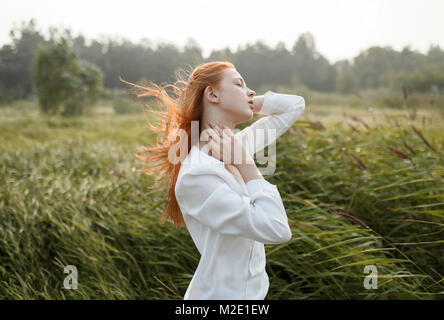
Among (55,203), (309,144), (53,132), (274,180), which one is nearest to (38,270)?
(55,203)

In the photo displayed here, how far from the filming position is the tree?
1048 cm

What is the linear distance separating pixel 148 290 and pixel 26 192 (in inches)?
59.2

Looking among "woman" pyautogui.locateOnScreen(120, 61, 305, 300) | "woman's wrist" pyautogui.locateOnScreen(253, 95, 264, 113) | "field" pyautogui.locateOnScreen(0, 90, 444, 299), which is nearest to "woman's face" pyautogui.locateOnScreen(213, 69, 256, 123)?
"woman" pyautogui.locateOnScreen(120, 61, 305, 300)

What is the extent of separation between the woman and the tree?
35.9ft

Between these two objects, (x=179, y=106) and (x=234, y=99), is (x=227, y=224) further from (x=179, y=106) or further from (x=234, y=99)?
(x=179, y=106)

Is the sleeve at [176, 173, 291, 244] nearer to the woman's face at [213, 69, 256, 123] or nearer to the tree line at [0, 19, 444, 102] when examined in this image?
the woman's face at [213, 69, 256, 123]

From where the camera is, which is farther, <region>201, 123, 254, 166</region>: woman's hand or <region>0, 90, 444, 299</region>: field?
<region>0, 90, 444, 299</region>: field

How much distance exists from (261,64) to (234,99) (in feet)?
39.4

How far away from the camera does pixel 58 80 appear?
10.6 m

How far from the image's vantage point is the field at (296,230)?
1.85 metres

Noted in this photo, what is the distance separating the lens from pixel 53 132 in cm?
791

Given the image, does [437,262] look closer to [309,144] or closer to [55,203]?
[309,144]

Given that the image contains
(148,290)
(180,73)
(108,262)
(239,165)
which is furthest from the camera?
(108,262)

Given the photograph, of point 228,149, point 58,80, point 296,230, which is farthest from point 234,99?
point 58,80
